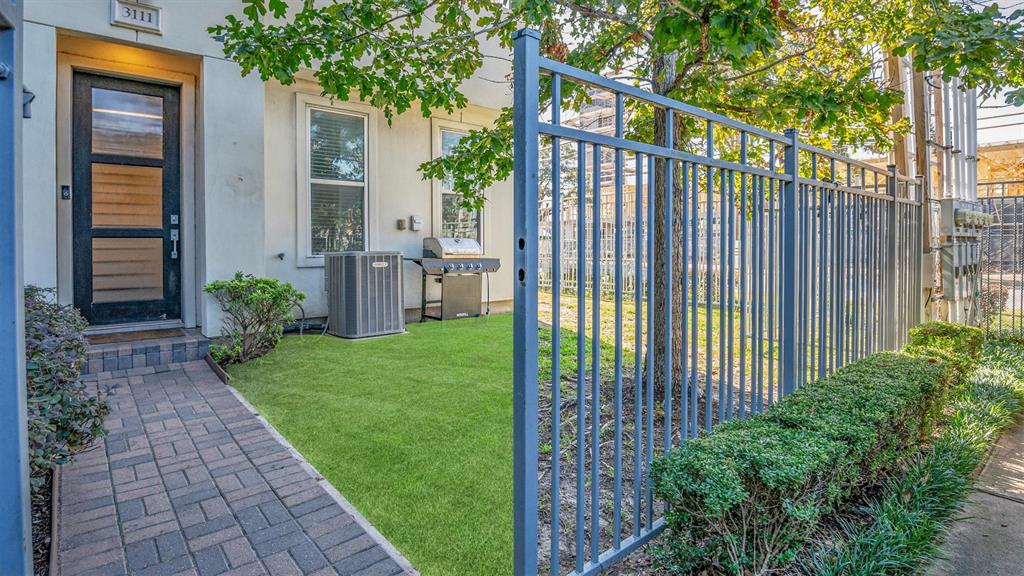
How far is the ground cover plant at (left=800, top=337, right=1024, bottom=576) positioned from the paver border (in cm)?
150

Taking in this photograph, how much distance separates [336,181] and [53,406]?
5.09 meters

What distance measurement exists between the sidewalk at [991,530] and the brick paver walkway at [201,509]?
2156 mm

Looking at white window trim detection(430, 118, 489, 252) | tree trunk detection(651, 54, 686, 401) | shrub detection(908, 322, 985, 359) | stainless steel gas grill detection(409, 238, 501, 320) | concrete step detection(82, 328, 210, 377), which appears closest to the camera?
tree trunk detection(651, 54, 686, 401)

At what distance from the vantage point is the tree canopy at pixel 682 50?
2.41m

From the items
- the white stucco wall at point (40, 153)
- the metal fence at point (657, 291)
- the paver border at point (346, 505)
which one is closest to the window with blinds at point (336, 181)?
the white stucco wall at point (40, 153)

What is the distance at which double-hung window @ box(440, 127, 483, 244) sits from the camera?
25.5ft

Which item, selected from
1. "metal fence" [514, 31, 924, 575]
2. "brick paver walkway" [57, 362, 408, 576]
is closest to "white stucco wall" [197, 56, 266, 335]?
"brick paver walkway" [57, 362, 408, 576]

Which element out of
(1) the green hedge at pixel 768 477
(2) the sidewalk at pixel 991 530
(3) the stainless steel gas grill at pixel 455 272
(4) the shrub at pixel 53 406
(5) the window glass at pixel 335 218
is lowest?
(2) the sidewalk at pixel 991 530

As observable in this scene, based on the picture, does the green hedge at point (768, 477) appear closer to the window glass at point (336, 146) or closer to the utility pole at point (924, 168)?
the utility pole at point (924, 168)

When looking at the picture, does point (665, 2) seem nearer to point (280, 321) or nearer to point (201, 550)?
point (201, 550)

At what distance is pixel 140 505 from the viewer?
2.45 meters

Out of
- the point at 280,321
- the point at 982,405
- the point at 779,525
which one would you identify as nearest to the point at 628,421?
the point at 779,525

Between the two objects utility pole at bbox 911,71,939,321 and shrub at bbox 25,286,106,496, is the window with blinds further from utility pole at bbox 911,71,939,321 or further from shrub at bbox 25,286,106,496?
utility pole at bbox 911,71,939,321

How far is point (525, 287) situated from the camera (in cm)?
153
